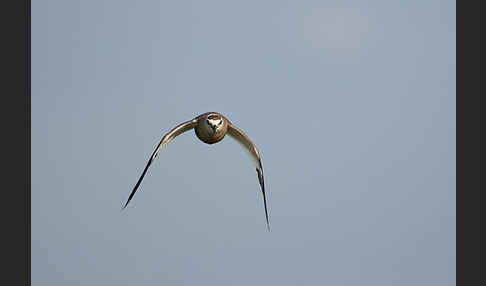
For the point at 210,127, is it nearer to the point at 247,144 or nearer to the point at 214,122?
the point at 214,122

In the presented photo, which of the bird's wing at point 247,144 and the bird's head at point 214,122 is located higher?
the bird's head at point 214,122

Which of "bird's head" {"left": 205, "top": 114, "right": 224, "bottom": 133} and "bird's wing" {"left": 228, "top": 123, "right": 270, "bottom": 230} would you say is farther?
"bird's wing" {"left": 228, "top": 123, "right": 270, "bottom": 230}

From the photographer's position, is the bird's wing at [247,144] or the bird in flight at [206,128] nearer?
the bird in flight at [206,128]

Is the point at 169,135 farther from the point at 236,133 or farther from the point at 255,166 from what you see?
the point at 255,166

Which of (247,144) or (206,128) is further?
(247,144)

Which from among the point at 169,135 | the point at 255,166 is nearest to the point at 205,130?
the point at 169,135

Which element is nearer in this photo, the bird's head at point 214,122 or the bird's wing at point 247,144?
the bird's head at point 214,122

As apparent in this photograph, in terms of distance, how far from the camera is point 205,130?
324cm

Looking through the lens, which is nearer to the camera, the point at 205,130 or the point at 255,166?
the point at 205,130

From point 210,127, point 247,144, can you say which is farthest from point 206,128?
point 247,144

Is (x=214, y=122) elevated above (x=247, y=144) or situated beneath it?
A: elevated above

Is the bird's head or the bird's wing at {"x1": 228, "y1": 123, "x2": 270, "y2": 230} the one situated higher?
the bird's head

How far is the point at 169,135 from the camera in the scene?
327 centimetres

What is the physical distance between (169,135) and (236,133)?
39cm
